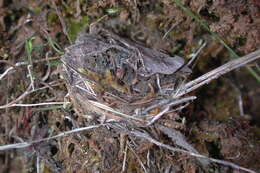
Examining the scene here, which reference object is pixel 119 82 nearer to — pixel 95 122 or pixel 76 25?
pixel 95 122

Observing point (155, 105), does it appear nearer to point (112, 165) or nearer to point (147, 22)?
point (112, 165)

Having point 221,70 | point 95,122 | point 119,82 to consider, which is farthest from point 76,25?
point 221,70

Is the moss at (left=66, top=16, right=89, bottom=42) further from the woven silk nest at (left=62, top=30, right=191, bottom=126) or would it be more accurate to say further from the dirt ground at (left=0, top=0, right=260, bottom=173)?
the woven silk nest at (left=62, top=30, right=191, bottom=126)

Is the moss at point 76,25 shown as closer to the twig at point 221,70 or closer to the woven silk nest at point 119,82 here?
the woven silk nest at point 119,82

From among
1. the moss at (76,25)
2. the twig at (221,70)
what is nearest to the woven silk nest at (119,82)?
the twig at (221,70)

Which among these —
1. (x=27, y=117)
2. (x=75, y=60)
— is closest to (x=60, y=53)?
(x=75, y=60)
